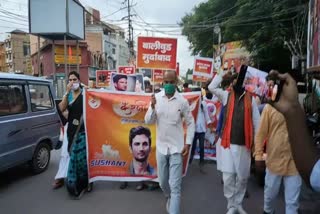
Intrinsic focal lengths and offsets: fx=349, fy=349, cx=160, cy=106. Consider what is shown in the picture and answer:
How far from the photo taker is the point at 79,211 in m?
4.72

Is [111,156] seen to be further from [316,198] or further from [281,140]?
[316,198]

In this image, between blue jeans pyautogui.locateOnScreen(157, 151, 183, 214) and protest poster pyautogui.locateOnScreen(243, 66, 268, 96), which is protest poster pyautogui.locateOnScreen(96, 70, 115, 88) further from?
blue jeans pyautogui.locateOnScreen(157, 151, 183, 214)

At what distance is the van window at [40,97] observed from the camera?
21.9ft

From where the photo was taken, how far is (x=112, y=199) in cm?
518

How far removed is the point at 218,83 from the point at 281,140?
1124mm

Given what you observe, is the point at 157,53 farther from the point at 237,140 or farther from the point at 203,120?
the point at 237,140

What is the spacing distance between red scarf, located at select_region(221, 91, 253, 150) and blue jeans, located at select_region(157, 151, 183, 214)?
0.63 m

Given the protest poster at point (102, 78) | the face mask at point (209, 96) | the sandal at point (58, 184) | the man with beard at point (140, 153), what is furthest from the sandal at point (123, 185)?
the protest poster at point (102, 78)

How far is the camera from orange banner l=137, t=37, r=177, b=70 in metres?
7.31

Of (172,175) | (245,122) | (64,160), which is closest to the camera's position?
(172,175)

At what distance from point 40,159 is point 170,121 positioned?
3684 mm

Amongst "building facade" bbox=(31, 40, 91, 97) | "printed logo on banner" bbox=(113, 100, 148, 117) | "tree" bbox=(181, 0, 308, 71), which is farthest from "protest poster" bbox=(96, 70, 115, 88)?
"building facade" bbox=(31, 40, 91, 97)

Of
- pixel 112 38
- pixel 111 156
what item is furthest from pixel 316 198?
pixel 112 38

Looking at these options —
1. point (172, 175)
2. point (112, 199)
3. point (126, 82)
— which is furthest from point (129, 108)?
point (126, 82)
